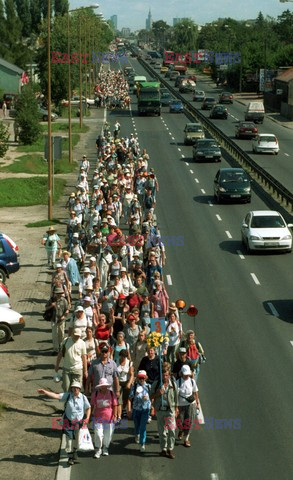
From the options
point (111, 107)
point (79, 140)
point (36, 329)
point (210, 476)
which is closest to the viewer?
point (210, 476)

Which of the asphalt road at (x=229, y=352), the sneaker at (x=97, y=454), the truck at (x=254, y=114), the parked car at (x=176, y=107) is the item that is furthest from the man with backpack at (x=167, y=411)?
the parked car at (x=176, y=107)

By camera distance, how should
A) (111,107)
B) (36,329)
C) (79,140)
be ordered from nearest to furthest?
1. (36,329)
2. (79,140)
3. (111,107)

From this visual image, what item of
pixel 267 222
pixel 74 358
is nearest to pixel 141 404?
pixel 74 358

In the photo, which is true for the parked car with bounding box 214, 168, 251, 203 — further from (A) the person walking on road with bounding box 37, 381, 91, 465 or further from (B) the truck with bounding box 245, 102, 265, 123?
(B) the truck with bounding box 245, 102, 265, 123

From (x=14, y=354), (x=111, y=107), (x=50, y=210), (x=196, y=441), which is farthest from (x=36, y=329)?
(x=111, y=107)

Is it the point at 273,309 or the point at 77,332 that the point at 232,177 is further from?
the point at 77,332

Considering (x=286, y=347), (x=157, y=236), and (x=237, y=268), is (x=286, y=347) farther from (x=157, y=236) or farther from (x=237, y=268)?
(x=237, y=268)

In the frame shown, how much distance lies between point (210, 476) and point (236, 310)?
11.3 m

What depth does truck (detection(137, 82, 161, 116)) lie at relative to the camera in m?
93.7

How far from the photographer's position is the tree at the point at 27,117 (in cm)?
6762

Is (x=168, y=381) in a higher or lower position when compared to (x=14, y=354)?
higher

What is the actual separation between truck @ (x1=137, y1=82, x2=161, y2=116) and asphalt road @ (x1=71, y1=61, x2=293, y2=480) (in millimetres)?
47717

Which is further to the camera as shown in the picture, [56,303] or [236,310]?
[236,310]

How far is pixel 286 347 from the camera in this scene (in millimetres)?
23391
